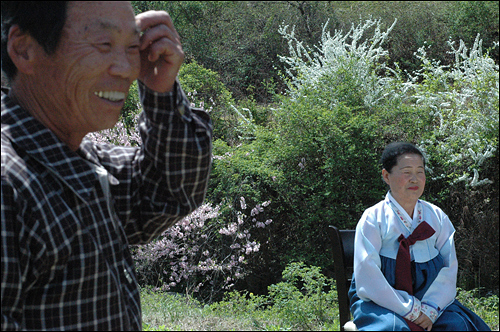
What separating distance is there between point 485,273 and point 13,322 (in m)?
5.22

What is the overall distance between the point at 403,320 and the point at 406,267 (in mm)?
273

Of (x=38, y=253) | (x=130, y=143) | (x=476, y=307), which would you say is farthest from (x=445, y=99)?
(x=38, y=253)

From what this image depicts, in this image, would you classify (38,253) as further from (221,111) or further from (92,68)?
(221,111)

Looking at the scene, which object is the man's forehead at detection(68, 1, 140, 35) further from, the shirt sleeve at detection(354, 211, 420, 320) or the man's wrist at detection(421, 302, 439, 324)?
the man's wrist at detection(421, 302, 439, 324)

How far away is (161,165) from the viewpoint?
4.36ft

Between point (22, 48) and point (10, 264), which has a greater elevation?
point (22, 48)

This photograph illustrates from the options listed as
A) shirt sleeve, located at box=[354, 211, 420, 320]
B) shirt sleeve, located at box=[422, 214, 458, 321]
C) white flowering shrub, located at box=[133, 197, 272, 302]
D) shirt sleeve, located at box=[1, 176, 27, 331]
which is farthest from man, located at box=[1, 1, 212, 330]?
white flowering shrub, located at box=[133, 197, 272, 302]

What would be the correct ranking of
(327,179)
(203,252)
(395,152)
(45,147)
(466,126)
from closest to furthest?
(45,147) < (395,152) < (203,252) < (327,179) < (466,126)

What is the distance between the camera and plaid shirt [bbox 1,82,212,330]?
3.34ft

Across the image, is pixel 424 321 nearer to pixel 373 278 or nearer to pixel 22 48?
pixel 373 278

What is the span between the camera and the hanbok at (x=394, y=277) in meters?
2.73

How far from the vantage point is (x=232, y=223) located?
17.3 ft

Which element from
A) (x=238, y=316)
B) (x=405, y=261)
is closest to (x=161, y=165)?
(x=405, y=261)

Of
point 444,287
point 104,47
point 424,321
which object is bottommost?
point 424,321
